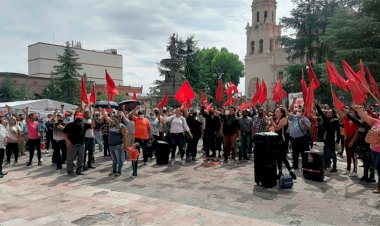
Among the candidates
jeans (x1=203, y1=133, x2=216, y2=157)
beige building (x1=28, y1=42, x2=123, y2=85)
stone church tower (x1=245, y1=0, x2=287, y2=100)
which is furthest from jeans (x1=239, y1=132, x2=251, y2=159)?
beige building (x1=28, y1=42, x2=123, y2=85)

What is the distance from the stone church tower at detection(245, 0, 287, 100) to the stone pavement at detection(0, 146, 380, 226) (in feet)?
203

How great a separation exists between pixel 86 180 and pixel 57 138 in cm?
267

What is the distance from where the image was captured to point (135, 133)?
1073 centimetres

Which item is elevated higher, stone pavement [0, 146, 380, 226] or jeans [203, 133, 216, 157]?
jeans [203, 133, 216, 157]

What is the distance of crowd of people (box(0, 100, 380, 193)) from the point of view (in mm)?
8766

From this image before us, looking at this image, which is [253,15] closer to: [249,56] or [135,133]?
[249,56]

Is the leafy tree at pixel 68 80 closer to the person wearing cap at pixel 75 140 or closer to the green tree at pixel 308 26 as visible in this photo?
the green tree at pixel 308 26

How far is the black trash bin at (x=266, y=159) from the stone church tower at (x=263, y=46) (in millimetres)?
62164

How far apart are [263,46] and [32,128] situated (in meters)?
65.6

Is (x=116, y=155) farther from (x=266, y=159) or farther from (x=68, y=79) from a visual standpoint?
(x=68, y=79)

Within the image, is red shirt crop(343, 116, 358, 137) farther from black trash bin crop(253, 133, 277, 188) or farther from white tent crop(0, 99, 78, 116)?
white tent crop(0, 99, 78, 116)

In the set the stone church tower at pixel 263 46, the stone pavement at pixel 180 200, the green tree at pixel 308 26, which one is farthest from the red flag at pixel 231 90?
the stone church tower at pixel 263 46

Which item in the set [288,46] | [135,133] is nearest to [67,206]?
[135,133]

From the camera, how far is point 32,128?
11.4 m
